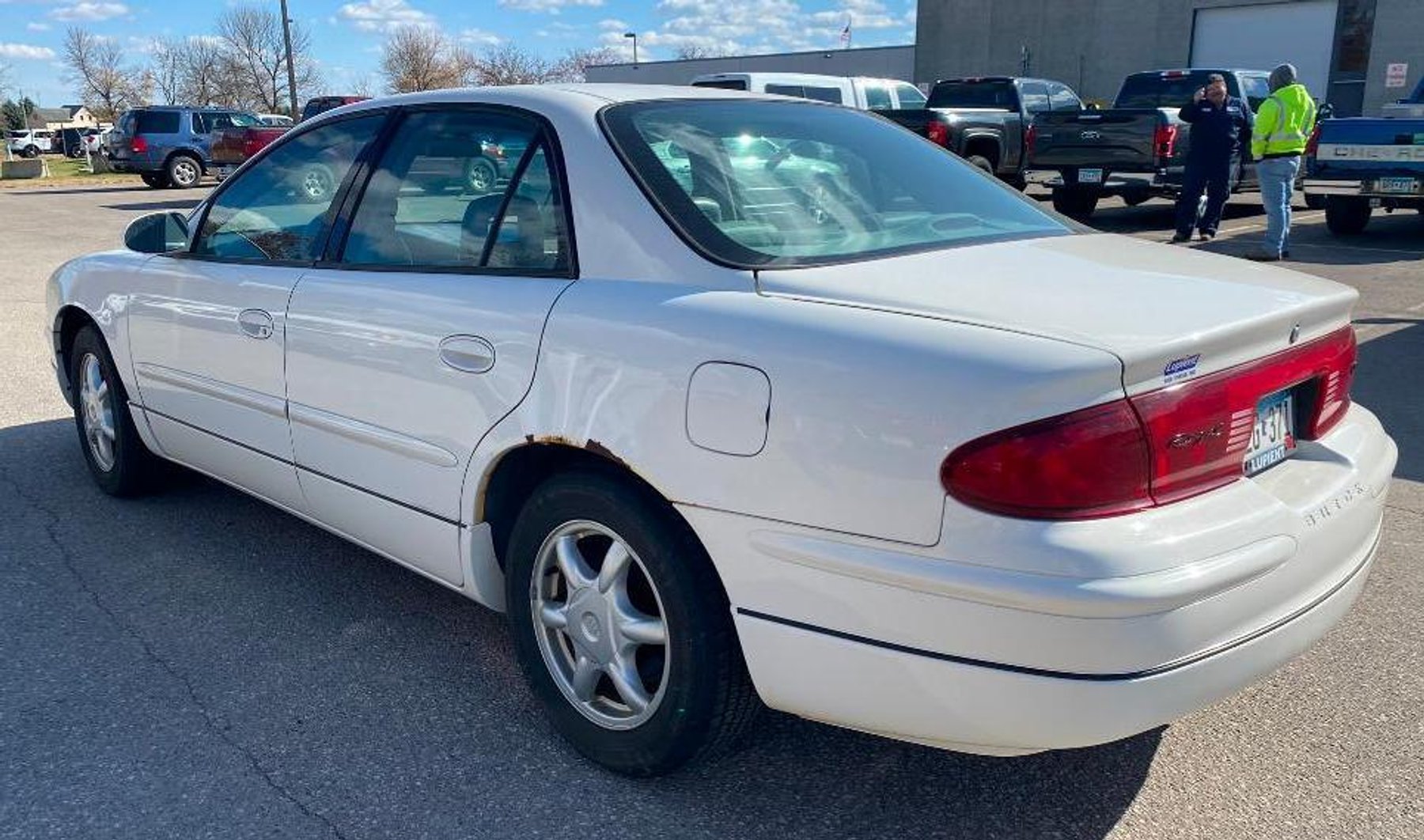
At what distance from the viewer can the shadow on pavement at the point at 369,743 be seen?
2.61m

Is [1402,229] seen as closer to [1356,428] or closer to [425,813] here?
[1356,428]

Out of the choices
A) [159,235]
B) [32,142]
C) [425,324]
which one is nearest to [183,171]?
[159,235]

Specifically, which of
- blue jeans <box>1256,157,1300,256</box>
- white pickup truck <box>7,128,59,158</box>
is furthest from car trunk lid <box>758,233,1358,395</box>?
white pickup truck <box>7,128,59,158</box>

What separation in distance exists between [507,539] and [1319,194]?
1309 cm

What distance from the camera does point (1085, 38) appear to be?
126ft

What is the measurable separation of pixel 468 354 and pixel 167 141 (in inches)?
1013

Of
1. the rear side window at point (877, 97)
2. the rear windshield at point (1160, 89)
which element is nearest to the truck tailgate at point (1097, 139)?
the rear windshield at point (1160, 89)

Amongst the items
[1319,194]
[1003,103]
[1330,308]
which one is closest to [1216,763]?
[1330,308]

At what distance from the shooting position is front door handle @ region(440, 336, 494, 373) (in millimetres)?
2828

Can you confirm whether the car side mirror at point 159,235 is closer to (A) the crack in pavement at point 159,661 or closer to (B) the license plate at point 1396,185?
(A) the crack in pavement at point 159,661

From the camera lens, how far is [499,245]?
9.82 feet

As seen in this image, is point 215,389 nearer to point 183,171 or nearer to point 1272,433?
point 1272,433

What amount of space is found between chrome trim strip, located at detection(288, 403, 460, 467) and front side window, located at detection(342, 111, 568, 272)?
0.47 m

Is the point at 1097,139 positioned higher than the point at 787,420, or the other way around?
the point at 1097,139
